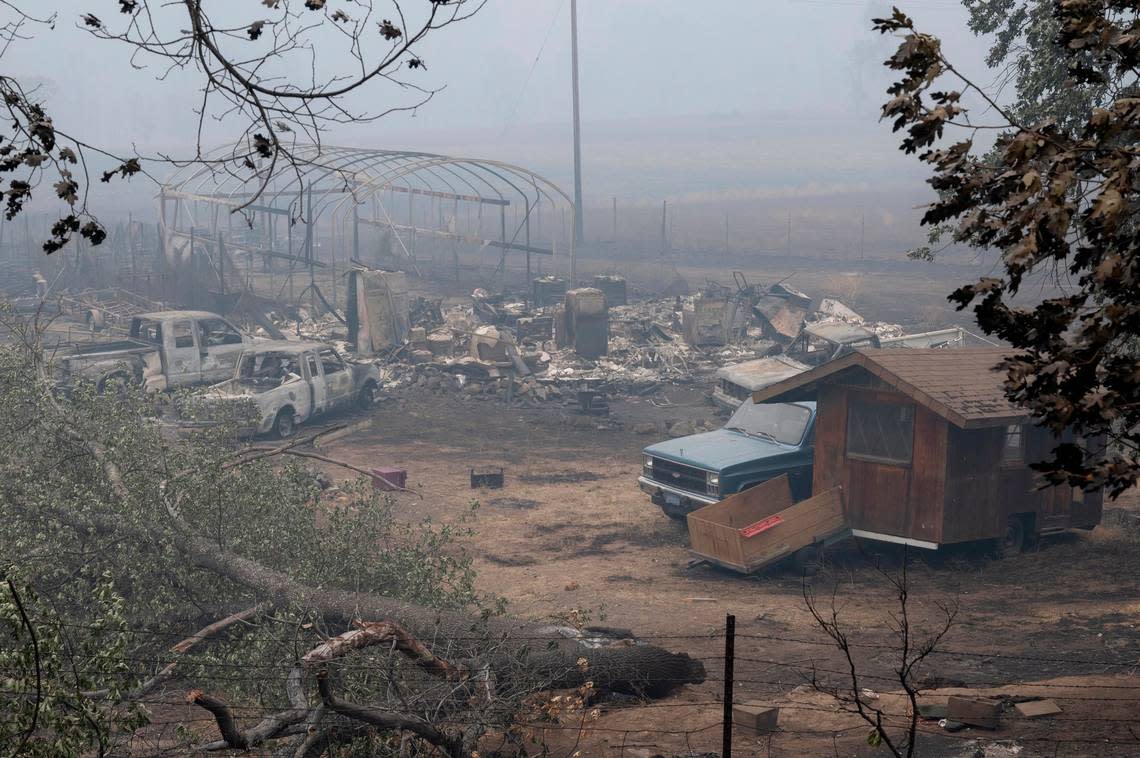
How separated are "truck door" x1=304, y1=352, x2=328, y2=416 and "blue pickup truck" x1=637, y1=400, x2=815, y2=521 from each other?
815 cm

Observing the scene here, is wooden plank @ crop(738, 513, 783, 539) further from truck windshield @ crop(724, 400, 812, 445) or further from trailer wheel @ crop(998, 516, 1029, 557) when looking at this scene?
trailer wheel @ crop(998, 516, 1029, 557)

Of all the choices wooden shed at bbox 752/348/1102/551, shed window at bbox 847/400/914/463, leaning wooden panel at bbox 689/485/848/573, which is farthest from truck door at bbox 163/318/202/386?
shed window at bbox 847/400/914/463

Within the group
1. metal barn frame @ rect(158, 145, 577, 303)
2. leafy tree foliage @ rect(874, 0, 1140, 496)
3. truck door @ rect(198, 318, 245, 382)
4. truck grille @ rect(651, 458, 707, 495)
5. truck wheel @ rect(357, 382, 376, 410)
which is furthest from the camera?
metal barn frame @ rect(158, 145, 577, 303)

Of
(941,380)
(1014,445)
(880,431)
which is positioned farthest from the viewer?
(880,431)

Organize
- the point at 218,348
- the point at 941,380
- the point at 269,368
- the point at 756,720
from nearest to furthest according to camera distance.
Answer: the point at 756,720 < the point at 941,380 < the point at 269,368 < the point at 218,348

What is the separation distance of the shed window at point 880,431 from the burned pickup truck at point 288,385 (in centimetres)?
1012

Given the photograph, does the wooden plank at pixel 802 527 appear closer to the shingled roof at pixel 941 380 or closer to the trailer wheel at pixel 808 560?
the trailer wheel at pixel 808 560

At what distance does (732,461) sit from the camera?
43.9 ft

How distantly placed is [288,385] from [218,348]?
111 inches

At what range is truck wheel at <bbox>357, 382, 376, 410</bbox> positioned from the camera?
21542 millimetres

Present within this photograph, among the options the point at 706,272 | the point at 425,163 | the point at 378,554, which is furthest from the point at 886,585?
the point at 706,272

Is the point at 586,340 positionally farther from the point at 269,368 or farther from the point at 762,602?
the point at 762,602

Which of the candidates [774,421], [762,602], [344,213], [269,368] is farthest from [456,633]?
[344,213]

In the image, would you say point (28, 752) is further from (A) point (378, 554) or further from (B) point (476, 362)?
(B) point (476, 362)
